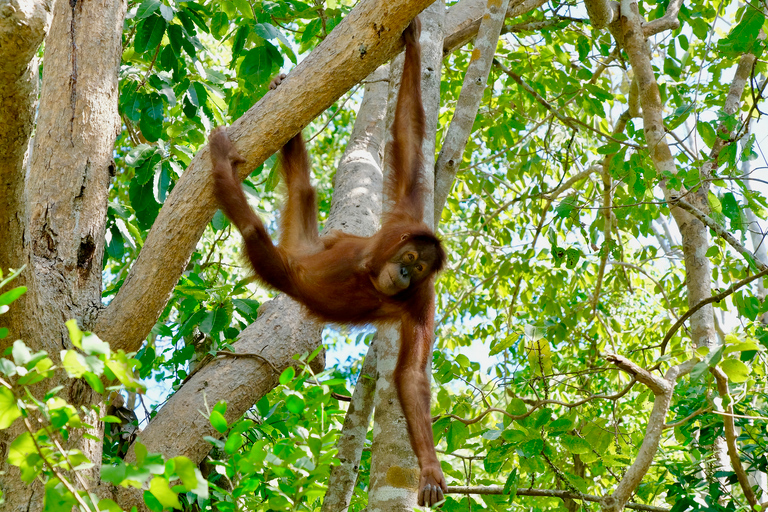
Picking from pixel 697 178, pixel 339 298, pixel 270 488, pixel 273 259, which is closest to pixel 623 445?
pixel 697 178

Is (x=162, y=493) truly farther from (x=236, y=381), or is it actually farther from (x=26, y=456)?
(x=236, y=381)

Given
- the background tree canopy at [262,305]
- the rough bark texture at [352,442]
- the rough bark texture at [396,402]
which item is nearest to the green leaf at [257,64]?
the background tree canopy at [262,305]

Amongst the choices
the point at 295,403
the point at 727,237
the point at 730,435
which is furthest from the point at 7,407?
the point at 727,237

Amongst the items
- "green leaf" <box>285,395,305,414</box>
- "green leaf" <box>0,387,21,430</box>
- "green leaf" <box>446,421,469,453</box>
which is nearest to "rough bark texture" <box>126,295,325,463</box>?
"green leaf" <box>446,421,469,453</box>

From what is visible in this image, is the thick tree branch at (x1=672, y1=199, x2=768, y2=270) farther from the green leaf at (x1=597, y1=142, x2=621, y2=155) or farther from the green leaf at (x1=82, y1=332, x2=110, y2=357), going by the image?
the green leaf at (x1=82, y1=332, x2=110, y2=357)

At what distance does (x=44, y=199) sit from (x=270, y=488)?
1.70 meters

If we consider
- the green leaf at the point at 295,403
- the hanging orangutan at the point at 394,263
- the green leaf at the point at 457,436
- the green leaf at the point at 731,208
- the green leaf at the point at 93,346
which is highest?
the green leaf at the point at 731,208

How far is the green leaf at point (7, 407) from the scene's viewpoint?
5.09ft

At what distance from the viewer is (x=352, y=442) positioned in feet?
12.9

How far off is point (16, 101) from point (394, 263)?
8.02 feet

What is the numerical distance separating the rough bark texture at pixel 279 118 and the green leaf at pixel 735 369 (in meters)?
2.02

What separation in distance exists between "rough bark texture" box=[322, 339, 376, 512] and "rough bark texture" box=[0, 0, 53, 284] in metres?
2.01

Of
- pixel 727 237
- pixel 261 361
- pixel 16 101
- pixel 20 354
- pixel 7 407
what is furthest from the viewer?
pixel 261 361

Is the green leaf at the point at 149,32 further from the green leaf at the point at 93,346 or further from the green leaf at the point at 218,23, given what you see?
the green leaf at the point at 93,346
